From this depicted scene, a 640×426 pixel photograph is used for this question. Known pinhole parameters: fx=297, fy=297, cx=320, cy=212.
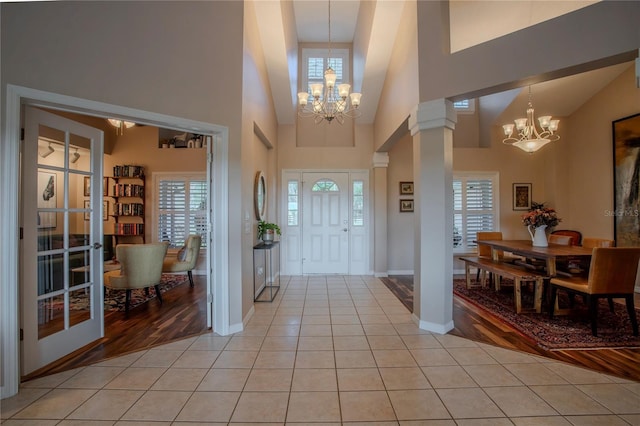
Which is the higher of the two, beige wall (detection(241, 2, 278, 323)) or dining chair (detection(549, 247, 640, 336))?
beige wall (detection(241, 2, 278, 323))

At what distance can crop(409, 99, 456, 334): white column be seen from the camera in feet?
10.4

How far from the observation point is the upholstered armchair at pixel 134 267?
12.6ft

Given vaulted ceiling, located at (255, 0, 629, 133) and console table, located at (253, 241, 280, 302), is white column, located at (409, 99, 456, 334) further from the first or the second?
console table, located at (253, 241, 280, 302)

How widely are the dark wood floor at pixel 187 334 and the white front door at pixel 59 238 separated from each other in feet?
0.67

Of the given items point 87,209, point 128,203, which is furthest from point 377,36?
point 128,203

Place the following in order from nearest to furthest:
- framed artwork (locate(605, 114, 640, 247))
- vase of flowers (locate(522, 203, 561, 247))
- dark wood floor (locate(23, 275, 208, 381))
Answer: dark wood floor (locate(23, 275, 208, 381)), vase of flowers (locate(522, 203, 561, 247)), framed artwork (locate(605, 114, 640, 247))

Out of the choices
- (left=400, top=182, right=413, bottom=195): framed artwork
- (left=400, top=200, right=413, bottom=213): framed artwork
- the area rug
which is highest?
(left=400, top=182, right=413, bottom=195): framed artwork

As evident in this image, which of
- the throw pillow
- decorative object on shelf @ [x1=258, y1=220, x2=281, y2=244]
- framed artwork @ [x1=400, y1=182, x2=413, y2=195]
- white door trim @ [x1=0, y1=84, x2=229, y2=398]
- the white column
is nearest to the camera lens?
white door trim @ [x1=0, y1=84, x2=229, y2=398]

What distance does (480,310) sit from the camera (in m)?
3.93

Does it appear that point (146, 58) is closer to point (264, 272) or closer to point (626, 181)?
point (264, 272)

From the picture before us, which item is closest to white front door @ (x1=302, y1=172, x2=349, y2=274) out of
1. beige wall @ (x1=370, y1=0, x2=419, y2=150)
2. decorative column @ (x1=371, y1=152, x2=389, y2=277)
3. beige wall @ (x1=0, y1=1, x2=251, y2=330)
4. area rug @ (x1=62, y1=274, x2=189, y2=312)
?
decorative column @ (x1=371, y1=152, x2=389, y2=277)

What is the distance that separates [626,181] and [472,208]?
2.32m

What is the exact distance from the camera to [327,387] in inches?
86.7

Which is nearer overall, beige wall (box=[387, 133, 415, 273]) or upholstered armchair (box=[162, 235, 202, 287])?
upholstered armchair (box=[162, 235, 202, 287])
